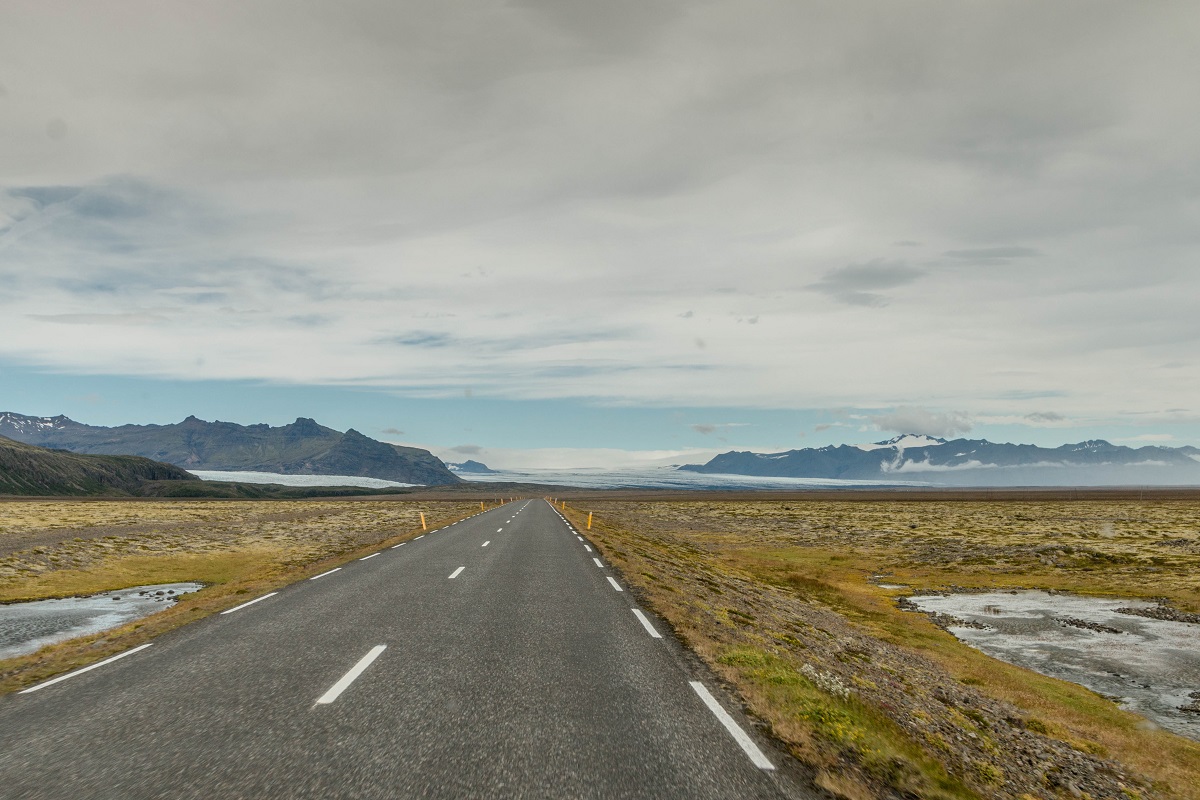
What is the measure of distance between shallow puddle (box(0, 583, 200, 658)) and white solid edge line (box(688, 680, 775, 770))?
14.8 metres

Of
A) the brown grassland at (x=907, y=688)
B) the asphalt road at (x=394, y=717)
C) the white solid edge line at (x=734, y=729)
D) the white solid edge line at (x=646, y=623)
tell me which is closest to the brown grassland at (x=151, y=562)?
the asphalt road at (x=394, y=717)

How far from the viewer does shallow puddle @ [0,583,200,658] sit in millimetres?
15961

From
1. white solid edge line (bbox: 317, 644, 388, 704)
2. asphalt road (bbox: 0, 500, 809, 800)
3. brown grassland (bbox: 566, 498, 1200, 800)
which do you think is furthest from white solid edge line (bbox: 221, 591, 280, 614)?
brown grassland (bbox: 566, 498, 1200, 800)

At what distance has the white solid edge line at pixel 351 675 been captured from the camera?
26.3ft

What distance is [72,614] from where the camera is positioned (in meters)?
20.0

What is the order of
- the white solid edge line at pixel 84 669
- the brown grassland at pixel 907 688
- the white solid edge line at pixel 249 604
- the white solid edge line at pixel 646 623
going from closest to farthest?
the brown grassland at pixel 907 688, the white solid edge line at pixel 84 669, the white solid edge line at pixel 646 623, the white solid edge line at pixel 249 604

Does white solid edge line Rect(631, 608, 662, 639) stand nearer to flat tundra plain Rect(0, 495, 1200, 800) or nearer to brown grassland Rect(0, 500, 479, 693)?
flat tundra plain Rect(0, 495, 1200, 800)

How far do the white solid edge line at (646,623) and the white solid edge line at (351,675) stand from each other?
4680 millimetres

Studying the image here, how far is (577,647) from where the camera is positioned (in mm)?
10781

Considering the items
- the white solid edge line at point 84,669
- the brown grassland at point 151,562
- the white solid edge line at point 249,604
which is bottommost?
the brown grassland at point 151,562

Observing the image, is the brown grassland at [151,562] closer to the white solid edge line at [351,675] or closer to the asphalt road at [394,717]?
the asphalt road at [394,717]

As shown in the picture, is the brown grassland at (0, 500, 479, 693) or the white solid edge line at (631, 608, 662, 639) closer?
the white solid edge line at (631, 608, 662, 639)

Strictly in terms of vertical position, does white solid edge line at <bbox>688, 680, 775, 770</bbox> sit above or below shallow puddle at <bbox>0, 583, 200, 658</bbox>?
above

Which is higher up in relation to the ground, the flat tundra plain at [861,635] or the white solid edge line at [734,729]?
the white solid edge line at [734,729]
